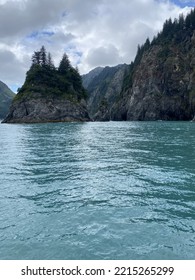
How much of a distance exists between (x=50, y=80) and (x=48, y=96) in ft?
44.5

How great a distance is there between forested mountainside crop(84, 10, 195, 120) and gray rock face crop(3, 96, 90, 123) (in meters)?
47.9

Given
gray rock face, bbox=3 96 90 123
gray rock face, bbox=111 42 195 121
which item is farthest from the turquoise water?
gray rock face, bbox=111 42 195 121

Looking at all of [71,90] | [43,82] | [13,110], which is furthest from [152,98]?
[13,110]

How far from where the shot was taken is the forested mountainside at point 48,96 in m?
117

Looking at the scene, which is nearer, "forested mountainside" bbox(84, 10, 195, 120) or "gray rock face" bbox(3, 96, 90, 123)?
"gray rock face" bbox(3, 96, 90, 123)

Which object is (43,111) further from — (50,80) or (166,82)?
(166,82)

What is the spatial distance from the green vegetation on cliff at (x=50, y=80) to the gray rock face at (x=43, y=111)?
407cm

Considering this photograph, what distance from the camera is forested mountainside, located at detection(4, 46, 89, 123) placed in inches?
4606

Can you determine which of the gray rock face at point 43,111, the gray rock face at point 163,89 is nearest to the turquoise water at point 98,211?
the gray rock face at point 43,111

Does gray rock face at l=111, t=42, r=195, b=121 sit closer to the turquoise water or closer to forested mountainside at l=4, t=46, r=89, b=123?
forested mountainside at l=4, t=46, r=89, b=123

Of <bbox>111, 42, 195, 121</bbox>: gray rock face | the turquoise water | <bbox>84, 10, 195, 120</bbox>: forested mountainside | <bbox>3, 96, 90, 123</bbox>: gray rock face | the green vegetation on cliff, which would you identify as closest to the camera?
the turquoise water

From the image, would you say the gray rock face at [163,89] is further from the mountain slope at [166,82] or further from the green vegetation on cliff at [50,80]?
the green vegetation on cliff at [50,80]

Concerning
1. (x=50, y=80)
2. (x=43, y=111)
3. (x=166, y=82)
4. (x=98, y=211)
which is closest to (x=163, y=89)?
(x=166, y=82)

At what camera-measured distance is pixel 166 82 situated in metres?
150
